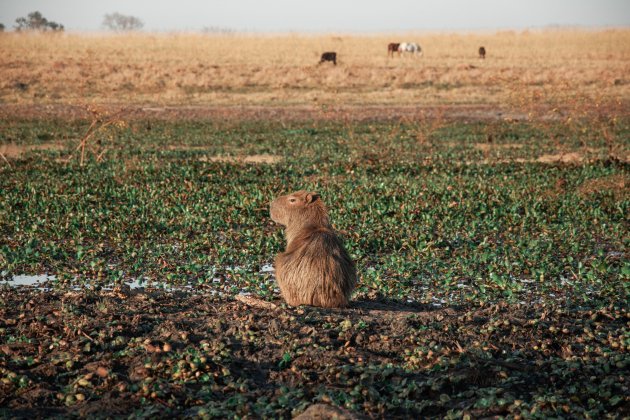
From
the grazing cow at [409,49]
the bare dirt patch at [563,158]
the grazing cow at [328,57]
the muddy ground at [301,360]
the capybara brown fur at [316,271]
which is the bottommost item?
the bare dirt patch at [563,158]

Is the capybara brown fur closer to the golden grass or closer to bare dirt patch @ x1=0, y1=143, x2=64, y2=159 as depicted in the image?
bare dirt patch @ x1=0, y1=143, x2=64, y2=159

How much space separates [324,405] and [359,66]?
3912 cm

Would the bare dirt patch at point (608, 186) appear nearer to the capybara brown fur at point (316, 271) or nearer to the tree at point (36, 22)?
the capybara brown fur at point (316, 271)

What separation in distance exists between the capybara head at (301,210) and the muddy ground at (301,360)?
3.49ft

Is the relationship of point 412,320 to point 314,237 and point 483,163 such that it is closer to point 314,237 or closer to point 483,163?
point 314,237

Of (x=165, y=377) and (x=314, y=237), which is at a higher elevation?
(x=314, y=237)

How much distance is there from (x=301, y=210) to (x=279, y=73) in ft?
104

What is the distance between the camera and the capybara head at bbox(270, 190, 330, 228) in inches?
295

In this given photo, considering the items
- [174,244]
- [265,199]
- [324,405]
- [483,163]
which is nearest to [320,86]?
[483,163]

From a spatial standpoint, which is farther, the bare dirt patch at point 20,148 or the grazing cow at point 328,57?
the grazing cow at point 328,57

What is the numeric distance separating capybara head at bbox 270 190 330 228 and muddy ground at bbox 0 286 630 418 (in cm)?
106

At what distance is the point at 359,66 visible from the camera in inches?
1681

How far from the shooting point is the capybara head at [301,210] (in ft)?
24.5

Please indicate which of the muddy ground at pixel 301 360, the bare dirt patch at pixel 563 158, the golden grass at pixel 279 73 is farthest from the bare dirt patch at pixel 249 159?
the muddy ground at pixel 301 360
